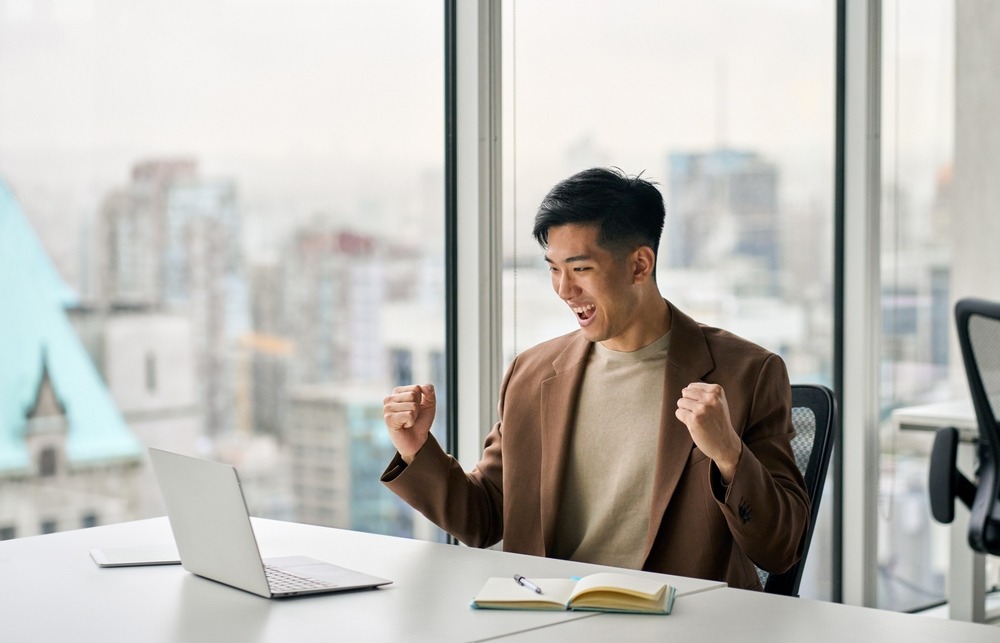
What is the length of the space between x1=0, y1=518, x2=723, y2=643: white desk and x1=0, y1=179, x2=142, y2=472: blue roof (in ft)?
1.42

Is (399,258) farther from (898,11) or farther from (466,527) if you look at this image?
(898,11)

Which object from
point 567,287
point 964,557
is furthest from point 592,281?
point 964,557

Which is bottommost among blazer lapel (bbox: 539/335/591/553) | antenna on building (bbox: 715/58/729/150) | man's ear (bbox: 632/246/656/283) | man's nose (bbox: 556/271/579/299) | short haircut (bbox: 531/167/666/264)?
blazer lapel (bbox: 539/335/591/553)

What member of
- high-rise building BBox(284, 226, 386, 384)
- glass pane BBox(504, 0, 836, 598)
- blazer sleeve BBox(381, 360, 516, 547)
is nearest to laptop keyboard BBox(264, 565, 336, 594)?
blazer sleeve BBox(381, 360, 516, 547)

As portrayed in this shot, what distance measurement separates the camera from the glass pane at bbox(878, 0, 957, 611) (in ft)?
12.5

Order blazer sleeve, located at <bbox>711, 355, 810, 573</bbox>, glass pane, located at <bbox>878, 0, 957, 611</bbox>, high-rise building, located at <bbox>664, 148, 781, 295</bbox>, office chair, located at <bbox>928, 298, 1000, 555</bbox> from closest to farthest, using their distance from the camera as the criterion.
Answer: blazer sleeve, located at <bbox>711, 355, 810, 573</bbox>
office chair, located at <bbox>928, 298, 1000, 555</bbox>
high-rise building, located at <bbox>664, 148, 781, 295</bbox>
glass pane, located at <bbox>878, 0, 957, 611</bbox>

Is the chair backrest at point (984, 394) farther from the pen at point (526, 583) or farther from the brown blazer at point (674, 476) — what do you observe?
the pen at point (526, 583)

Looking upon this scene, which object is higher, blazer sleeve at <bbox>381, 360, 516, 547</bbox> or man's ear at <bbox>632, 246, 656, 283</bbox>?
man's ear at <bbox>632, 246, 656, 283</bbox>

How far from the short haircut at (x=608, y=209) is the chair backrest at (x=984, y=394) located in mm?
1014

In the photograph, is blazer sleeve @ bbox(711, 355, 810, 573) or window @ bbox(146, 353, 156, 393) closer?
blazer sleeve @ bbox(711, 355, 810, 573)

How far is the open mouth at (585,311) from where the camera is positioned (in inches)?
82.7

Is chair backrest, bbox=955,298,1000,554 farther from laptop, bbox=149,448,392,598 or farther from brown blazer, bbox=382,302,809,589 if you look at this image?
laptop, bbox=149,448,392,598

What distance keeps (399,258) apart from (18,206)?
0.96 metres

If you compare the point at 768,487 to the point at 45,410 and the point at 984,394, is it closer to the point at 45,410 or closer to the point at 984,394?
the point at 984,394
